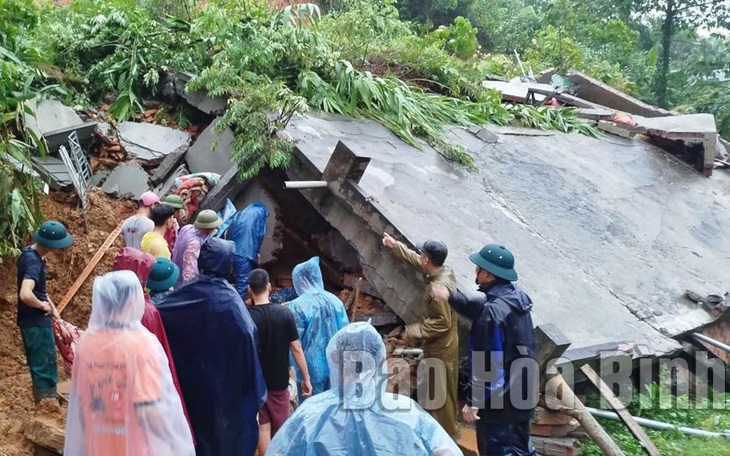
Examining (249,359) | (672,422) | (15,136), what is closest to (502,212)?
(672,422)

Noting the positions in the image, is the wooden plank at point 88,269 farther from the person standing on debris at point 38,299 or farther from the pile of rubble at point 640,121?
the pile of rubble at point 640,121

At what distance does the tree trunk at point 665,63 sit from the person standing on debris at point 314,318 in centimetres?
1652

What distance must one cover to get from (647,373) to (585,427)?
140 cm

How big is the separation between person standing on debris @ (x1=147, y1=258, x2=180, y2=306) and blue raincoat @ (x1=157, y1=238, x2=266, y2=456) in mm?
162

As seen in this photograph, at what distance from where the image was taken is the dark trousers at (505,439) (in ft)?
13.9

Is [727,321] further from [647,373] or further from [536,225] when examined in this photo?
[536,225]

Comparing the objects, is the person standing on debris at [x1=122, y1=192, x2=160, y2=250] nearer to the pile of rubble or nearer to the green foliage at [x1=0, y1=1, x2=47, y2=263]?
the green foliage at [x1=0, y1=1, x2=47, y2=263]

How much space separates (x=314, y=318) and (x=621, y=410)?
2.40 meters

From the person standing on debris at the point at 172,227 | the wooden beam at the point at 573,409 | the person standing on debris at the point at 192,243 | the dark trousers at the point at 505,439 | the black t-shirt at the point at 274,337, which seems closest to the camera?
the black t-shirt at the point at 274,337

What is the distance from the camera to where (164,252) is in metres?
5.19

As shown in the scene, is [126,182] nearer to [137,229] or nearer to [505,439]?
[137,229]

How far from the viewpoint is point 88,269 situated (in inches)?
269

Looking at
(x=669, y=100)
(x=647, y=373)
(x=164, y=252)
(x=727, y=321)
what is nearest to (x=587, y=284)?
(x=647, y=373)

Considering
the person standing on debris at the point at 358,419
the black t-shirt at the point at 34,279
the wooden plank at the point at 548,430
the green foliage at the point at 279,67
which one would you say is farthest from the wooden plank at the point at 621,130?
the person standing on debris at the point at 358,419
